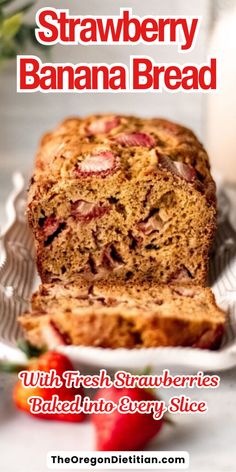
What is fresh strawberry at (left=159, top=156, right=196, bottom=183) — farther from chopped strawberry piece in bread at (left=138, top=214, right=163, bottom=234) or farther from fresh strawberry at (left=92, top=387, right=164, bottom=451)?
fresh strawberry at (left=92, top=387, right=164, bottom=451)

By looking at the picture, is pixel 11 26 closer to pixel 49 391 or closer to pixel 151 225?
pixel 151 225

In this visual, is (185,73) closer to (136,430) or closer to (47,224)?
(47,224)

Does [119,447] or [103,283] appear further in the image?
[103,283]

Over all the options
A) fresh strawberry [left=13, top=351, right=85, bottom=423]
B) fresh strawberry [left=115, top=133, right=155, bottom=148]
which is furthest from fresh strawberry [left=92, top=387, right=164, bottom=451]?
fresh strawberry [left=115, top=133, right=155, bottom=148]

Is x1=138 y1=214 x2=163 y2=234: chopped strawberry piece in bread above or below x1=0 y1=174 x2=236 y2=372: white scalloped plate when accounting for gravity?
above

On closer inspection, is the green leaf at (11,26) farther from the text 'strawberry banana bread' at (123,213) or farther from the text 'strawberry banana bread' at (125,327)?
the text 'strawberry banana bread' at (125,327)

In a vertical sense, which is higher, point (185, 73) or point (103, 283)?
point (185, 73)

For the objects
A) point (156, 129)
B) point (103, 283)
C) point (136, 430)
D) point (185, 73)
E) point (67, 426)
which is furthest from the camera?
point (156, 129)

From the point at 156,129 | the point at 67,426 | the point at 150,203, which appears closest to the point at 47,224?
the point at 150,203
